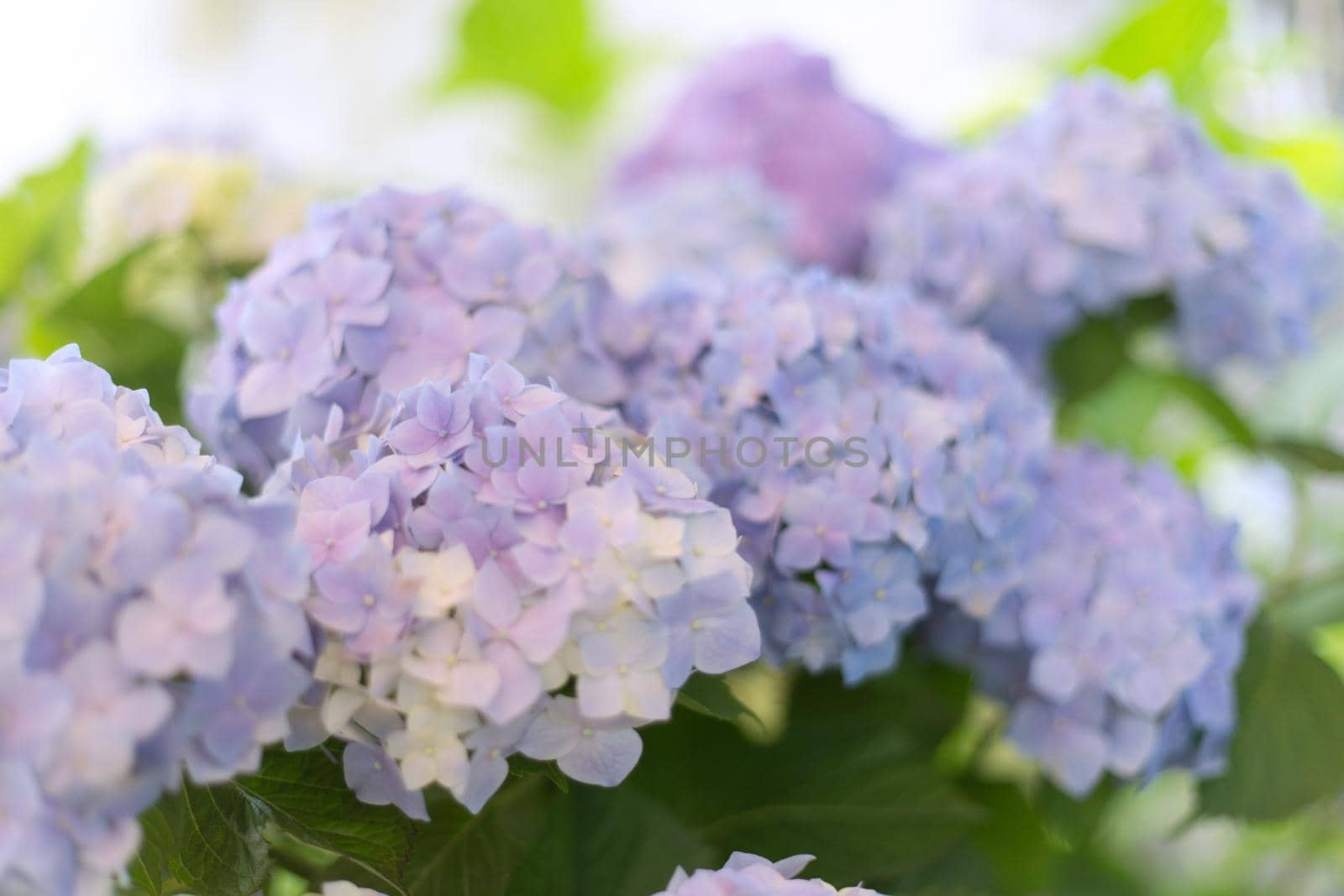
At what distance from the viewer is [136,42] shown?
143 cm

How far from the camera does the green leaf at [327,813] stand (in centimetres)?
31

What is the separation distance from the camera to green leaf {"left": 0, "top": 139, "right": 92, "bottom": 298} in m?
0.60

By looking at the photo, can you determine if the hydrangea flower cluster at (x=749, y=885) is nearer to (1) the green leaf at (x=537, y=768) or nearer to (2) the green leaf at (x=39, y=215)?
(1) the green leaf at (x=537, y=768)

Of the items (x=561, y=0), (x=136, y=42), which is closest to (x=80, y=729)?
(x=561, y=0)

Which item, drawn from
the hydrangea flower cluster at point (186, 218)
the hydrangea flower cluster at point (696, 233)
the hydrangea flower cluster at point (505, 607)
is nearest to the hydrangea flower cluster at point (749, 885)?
the hydrangea flower cluster at point (505, 607)

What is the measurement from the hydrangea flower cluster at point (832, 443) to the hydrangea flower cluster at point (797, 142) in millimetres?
287

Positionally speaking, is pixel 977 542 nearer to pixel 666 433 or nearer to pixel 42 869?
pixel 666 433

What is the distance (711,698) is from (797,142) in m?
0.51

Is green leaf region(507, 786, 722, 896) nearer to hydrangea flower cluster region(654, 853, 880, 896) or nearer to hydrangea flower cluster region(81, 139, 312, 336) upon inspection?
hydrangea flower cluster region(654, 853, 880, 896)

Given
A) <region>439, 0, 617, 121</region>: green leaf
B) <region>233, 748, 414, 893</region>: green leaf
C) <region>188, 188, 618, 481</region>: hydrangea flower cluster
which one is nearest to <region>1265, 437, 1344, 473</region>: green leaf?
<region>188, 188, 618, 481</region>: hydrangea flower cluster

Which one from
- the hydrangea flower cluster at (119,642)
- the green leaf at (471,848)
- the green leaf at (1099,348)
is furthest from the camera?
the green leaf at (1099,348)

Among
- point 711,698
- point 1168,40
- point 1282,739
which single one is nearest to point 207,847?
point 711,698

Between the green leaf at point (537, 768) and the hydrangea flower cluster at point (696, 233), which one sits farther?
the hydrangea flower cluster at point (696, 233)

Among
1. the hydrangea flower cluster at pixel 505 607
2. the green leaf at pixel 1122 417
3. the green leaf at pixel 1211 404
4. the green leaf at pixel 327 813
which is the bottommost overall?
the green leaf at pixel 1122 417
